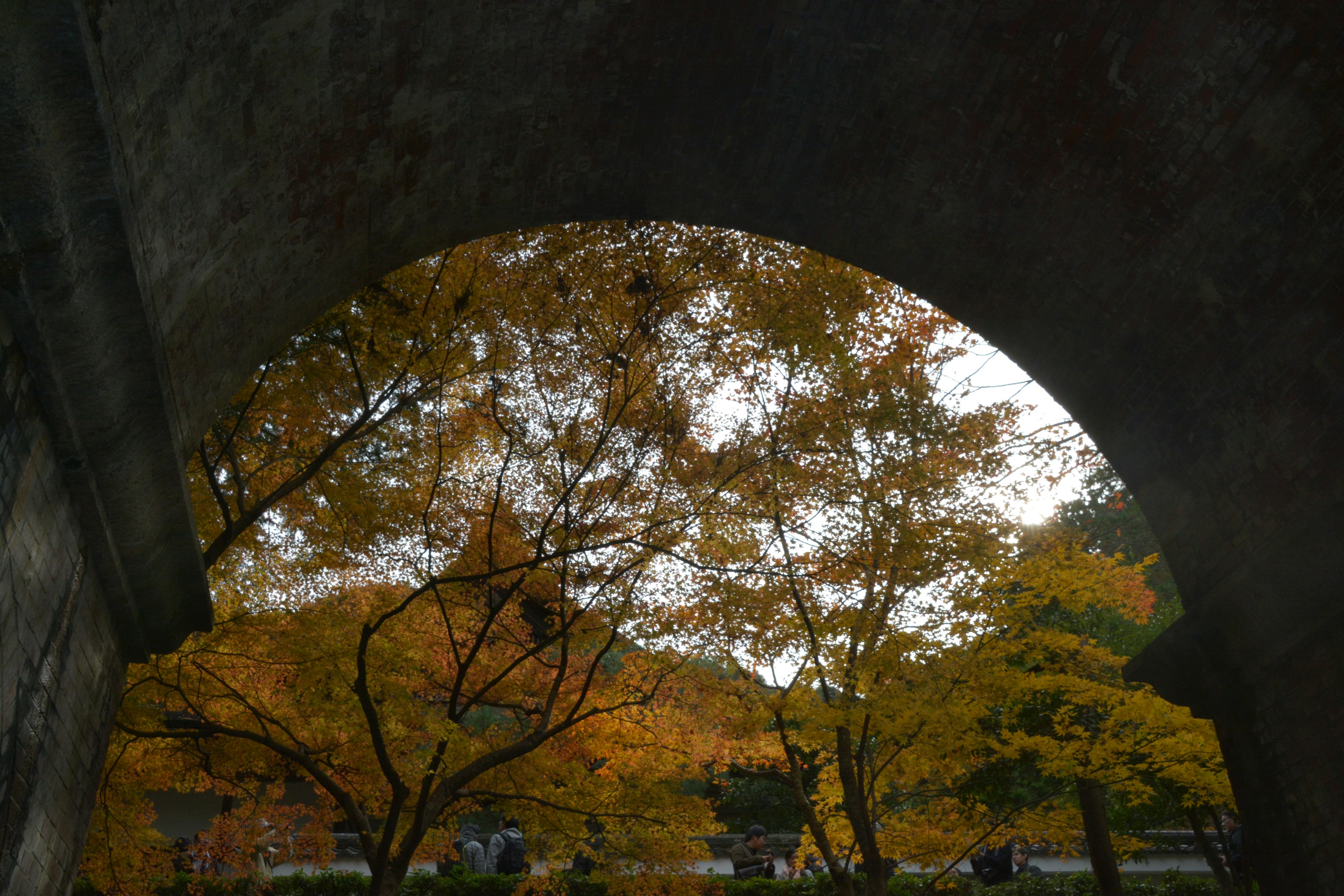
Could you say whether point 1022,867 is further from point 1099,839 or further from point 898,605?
point 898,605

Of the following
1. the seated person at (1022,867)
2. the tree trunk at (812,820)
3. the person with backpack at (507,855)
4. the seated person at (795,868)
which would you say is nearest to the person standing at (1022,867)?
the seated person at (1022,867)

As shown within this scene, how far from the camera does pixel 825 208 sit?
251 inches

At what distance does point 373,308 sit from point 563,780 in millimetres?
6452

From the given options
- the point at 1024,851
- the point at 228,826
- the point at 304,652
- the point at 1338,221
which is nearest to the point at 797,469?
the point at 304,652

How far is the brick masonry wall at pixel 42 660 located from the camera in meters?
3.14

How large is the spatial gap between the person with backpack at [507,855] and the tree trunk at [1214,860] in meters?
9.65

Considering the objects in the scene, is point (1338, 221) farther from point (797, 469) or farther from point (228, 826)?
point (228, 826)

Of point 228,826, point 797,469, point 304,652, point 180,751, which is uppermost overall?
point 797,469

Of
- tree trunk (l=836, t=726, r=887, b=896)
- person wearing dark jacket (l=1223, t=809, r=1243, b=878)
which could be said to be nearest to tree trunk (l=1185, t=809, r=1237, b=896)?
person wearing dark jacket (l=1223, t=809, r=1243, b=878)

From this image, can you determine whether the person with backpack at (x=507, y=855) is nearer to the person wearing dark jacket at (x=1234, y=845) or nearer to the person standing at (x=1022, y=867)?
the person standing at (x=1022, y=867)

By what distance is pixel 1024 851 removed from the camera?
17.2 meters

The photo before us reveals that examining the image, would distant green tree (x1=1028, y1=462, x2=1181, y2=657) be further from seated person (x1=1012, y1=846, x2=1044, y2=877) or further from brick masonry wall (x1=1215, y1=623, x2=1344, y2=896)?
seated person (x1=1012, y1=846, x2=1044, y2=877)

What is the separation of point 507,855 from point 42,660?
12.0m

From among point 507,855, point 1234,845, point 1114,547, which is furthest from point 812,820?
point 1114,547
